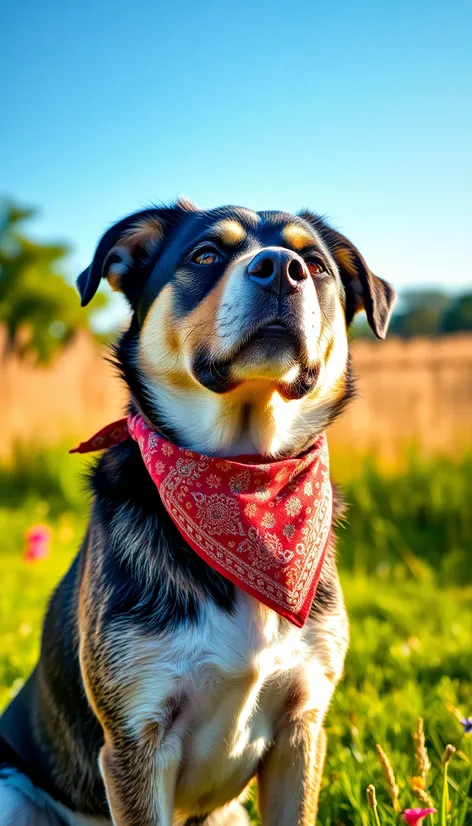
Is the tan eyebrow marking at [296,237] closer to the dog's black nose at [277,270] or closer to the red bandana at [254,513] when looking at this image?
the dog's black nose at [277,270]

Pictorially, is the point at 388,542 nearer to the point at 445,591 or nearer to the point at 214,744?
the point at 445,591

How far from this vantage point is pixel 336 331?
254 cm

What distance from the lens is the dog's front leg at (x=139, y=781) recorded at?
2.10 meters

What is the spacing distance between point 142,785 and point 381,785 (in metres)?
1.07

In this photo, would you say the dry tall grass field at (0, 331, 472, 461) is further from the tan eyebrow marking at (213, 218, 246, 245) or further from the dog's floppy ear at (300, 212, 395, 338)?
the tan eyebrow marking at (213, 218, 246, 245)

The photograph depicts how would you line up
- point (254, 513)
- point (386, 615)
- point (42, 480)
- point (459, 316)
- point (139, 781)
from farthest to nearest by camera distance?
point (459, 316) → point (42, 480) → point (386, 615) → point (254, 513) → point (139, 781)

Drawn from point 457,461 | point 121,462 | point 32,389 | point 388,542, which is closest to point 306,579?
point 121,462

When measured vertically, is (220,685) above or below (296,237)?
below

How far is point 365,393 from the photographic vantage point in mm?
12180

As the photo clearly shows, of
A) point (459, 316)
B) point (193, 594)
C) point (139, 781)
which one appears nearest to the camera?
point (139, 781)

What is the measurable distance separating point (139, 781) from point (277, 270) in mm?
1414

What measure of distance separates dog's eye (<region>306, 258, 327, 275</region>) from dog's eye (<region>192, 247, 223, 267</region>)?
0.29m

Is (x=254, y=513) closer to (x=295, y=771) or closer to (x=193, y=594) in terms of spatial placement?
(x=193, y=594)

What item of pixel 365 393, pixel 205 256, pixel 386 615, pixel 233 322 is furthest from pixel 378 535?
pixel 233 322
